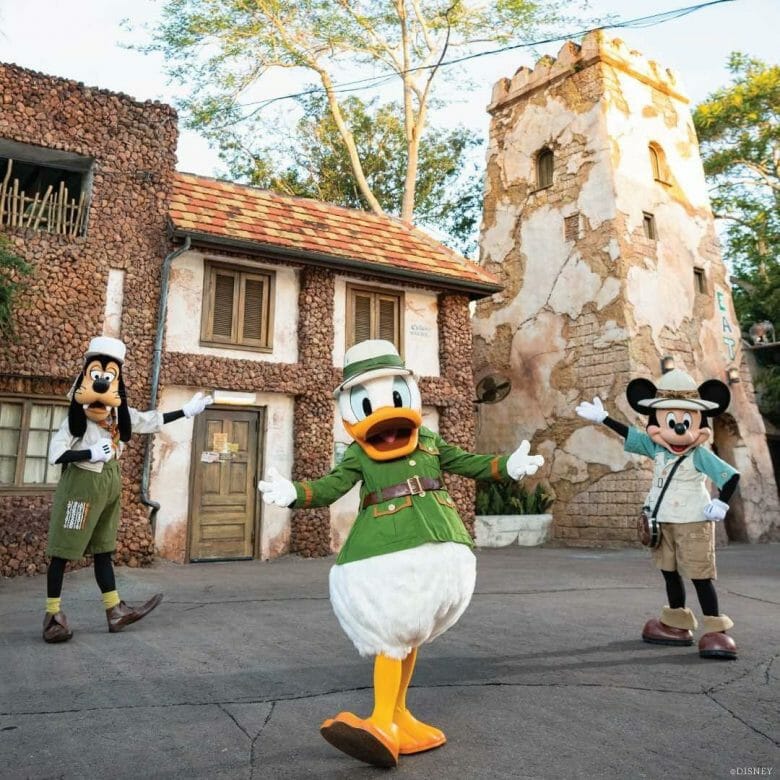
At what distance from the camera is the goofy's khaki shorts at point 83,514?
4.49 m

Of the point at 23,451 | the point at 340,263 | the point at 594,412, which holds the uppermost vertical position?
the point at 340,263

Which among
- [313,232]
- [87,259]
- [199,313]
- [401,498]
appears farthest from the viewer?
[313,232]

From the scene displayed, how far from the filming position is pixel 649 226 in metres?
13.4

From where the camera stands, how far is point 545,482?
13.1 meters

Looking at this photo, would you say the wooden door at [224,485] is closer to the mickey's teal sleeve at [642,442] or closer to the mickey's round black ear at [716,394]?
the mickey's teal sleeve at [642,442]

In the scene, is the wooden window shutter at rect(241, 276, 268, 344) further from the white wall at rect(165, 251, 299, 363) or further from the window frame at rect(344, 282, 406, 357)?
the window frame at rect(344, 282, 406, 357)

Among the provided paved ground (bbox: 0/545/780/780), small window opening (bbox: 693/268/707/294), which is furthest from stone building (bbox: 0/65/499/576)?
small window opening (bbox: 693/268/707/294)

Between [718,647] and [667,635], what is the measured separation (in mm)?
416

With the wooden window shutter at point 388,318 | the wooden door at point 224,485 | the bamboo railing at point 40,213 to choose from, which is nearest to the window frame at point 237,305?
the wooden door at point 224,485

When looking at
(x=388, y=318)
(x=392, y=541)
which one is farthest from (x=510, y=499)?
(x=392, y=541)

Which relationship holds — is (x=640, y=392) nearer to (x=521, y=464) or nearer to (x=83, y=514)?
(x=521, y=464)

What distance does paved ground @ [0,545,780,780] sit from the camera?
246cm

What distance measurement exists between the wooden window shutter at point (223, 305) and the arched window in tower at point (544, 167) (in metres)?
7.52

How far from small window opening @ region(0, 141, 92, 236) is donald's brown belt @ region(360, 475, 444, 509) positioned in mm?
7564
